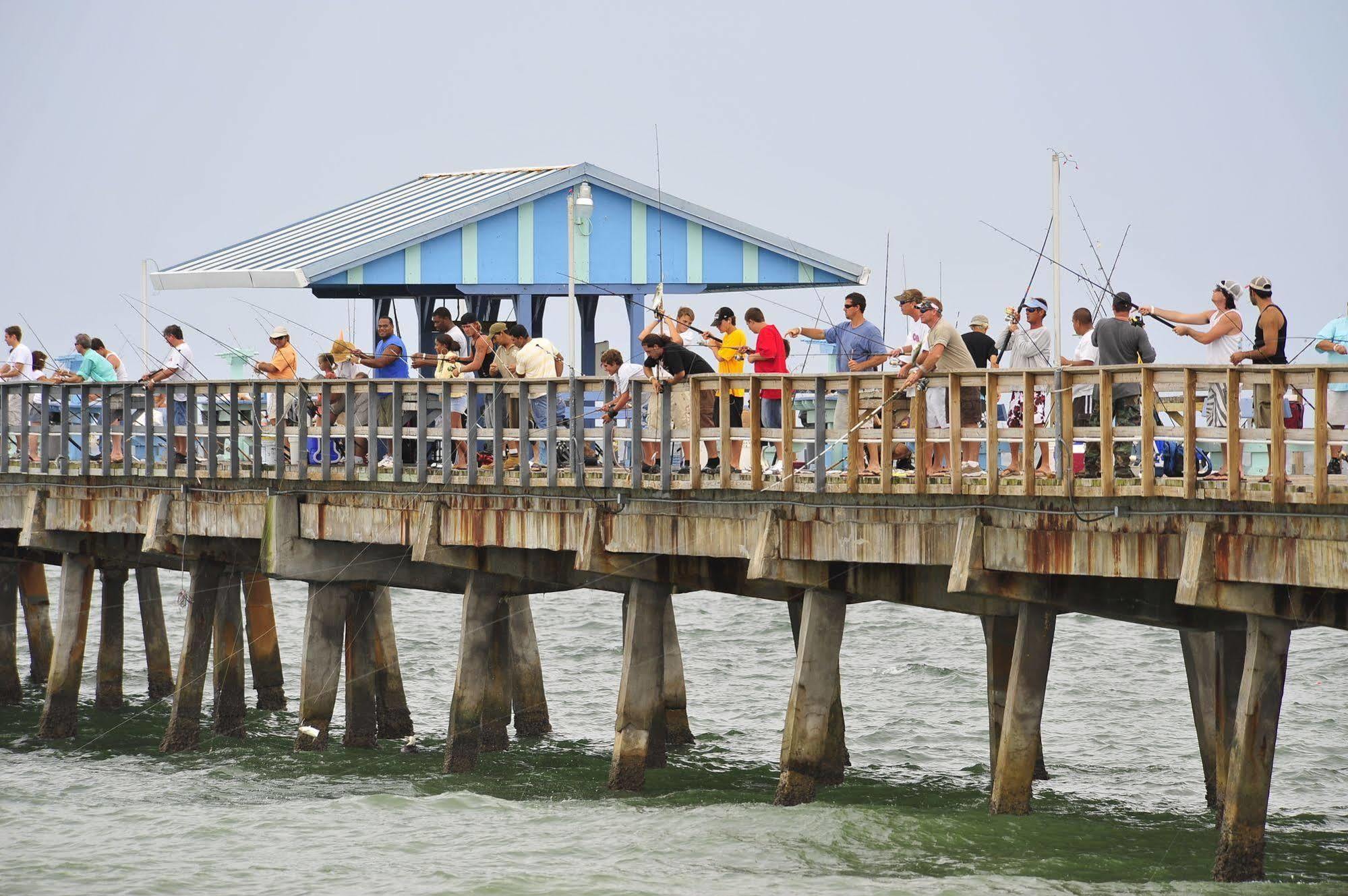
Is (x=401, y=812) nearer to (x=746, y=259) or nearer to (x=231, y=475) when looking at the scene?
(x=231, y=475)

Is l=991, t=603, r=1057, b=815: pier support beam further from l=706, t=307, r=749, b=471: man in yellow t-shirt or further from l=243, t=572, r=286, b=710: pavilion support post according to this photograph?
l=243, t=572, r=286, b=710: pavilion support post

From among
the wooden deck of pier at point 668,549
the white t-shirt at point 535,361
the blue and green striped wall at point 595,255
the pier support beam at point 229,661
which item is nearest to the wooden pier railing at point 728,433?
the wooden deck of pier at point 668,549

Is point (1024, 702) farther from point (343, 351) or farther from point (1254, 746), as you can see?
point (343, 351)

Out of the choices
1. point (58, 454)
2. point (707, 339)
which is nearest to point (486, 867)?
point (707, 339)

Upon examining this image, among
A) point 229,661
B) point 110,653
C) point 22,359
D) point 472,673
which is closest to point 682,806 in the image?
point 472,673

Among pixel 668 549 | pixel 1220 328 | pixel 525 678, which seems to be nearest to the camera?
pixel 1220 328

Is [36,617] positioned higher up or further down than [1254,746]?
further down

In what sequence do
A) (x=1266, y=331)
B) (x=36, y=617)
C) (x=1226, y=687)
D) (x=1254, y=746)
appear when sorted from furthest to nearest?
(x=36, y=617) < (x=1226, y=687) < (x=1266, y=331) < (x=1254, y=746)

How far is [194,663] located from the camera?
80.6 ft

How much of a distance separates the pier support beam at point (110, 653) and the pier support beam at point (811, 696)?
12.6 m

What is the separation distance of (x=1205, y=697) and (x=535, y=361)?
25.0ft

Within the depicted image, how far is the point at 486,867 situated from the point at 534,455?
5213mm

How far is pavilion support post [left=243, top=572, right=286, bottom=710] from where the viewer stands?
1087 inches

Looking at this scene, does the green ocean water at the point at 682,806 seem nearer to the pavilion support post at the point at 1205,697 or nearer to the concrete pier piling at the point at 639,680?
the concrete pier piling at the point at 639,680
